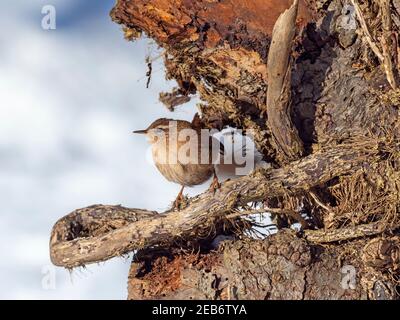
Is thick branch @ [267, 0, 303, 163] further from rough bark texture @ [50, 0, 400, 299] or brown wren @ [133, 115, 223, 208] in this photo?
brown wren @ [133, 115, 223, 208]

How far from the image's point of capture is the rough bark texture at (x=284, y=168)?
5488 millimetres

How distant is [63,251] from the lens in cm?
593

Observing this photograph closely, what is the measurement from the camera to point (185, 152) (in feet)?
21.1

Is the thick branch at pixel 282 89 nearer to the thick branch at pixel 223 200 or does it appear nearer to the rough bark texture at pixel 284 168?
the rough bark texture at pixel 284 168

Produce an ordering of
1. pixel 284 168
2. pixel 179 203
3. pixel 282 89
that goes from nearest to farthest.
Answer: pixel 282 89
pixel 284 168
pixel 179 203

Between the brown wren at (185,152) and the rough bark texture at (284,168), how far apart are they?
0.33 metres

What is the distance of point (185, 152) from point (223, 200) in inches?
37.5

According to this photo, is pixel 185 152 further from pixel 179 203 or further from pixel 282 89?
pixel 282 89

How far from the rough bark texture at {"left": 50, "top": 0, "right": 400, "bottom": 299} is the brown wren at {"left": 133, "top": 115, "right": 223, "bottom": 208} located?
325 millimetres

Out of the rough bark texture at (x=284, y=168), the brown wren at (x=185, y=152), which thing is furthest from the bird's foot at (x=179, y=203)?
the brown wren at (x=185, y=152)

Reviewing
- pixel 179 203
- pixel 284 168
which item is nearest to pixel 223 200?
pixel 179 203

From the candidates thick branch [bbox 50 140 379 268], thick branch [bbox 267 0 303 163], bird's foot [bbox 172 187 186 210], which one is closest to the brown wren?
bird's foot [bbox 172 187 186 210]

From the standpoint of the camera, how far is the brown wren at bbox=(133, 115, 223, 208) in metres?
6.38
